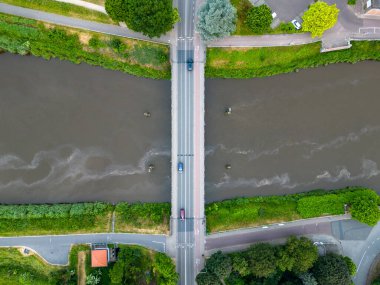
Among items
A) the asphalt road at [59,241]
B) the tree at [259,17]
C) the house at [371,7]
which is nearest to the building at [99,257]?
the asphalt road at [59,241]

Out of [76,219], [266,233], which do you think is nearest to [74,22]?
[76,219]

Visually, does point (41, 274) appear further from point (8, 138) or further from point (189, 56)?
point (189, 56)

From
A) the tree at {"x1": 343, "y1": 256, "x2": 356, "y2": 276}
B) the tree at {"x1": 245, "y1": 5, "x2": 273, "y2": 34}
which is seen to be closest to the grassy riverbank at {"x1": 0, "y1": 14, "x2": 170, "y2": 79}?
the tree at {"x1": 245, "y1": 5, "x2": 273, "y2": 34}

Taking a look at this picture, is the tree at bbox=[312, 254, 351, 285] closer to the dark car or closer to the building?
the building

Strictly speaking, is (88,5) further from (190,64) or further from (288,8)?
(288,8)

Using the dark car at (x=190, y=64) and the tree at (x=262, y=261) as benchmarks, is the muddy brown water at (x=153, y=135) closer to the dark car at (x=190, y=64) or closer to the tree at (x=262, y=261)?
the dark car at (x=190, y=64)

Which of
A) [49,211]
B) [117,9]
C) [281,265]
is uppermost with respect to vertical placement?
[117,9]
